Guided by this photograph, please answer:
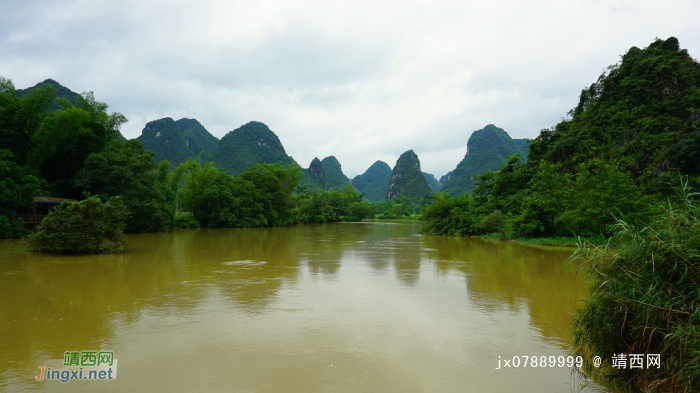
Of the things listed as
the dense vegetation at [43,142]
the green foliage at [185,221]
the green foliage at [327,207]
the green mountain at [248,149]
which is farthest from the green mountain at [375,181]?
the dense vegetation at [43,142]

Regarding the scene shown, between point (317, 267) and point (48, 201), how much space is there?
61.7 feet

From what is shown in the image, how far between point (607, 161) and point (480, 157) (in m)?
87.0

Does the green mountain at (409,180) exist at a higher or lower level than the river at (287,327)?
higher

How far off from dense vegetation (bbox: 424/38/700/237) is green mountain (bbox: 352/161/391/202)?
11811 centimetres

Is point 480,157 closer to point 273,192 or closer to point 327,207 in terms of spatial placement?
point 327,207

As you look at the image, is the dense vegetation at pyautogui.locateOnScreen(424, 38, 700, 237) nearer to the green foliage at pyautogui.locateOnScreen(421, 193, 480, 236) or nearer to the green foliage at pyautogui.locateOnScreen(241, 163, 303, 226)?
the green foliage at pyautogui.locateOnScreen(421, 193, 480, 236)

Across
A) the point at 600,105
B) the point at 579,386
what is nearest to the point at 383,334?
the point at 579,386

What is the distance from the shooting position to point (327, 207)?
54.2 meters

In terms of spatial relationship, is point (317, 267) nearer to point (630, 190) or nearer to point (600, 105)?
point (630, 190)

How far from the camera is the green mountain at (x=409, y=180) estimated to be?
107m

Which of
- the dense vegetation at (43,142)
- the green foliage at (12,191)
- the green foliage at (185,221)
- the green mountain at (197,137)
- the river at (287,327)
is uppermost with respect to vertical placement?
the green mountain at (197,137)

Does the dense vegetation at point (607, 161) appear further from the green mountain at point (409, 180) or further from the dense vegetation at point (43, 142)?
the green mountain at point (409, 180)

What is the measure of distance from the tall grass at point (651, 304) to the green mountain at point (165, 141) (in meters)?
90.0

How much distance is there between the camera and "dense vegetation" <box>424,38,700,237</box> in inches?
691
